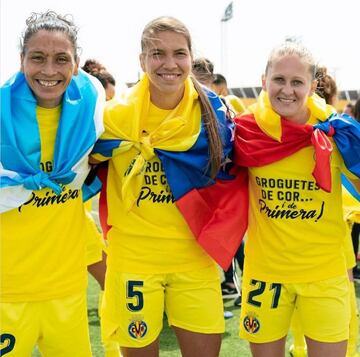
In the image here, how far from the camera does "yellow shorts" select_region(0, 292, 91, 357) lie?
2584mm

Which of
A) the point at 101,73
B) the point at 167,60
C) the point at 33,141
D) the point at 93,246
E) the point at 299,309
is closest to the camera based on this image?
the point at 33,141

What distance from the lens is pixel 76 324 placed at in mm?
2705

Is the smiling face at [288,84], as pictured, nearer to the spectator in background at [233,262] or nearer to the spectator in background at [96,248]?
the spectator in background at [233,262]

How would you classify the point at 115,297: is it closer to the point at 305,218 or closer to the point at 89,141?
the point at 89,141

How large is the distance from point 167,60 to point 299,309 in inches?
58.5

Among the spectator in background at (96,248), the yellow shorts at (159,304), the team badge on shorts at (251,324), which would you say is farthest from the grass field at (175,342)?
the yellow shorts at (159,304)

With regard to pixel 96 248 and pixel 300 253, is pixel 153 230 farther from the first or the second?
pixel 96 248

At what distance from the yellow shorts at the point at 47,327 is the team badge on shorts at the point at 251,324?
34.2 inches

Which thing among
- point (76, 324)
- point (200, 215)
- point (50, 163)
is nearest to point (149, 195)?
point (200, 215)

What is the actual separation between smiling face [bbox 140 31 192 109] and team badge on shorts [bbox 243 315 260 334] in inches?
50.8

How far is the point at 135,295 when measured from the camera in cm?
290

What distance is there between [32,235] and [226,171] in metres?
1.12

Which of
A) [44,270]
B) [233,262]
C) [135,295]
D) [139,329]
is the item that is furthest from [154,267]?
[233,262]

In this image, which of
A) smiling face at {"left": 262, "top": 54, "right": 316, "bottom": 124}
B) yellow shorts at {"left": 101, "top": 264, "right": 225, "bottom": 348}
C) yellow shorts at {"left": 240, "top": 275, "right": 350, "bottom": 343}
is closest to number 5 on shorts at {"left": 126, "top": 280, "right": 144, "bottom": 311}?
yellow shorts at {"left": 101, "top": 264, "right": 225, "bottom": 348}
